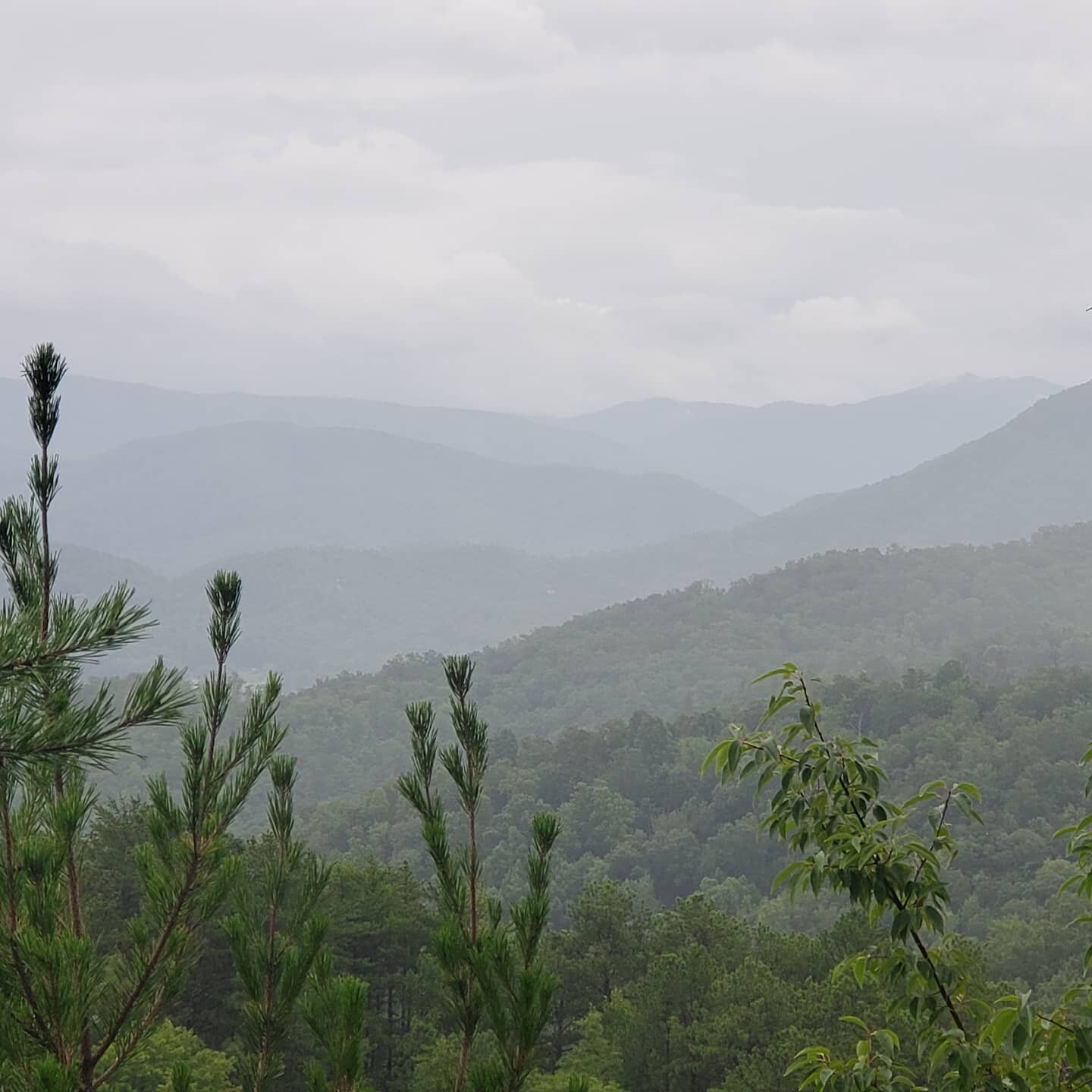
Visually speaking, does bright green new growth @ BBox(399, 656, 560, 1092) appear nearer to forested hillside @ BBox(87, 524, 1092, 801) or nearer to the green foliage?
the green foliage

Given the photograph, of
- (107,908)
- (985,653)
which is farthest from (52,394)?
(985,653)

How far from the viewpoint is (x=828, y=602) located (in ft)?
314

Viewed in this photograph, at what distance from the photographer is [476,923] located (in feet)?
10.7

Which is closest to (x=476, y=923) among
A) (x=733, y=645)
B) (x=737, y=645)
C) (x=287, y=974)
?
(x=287, y=974)

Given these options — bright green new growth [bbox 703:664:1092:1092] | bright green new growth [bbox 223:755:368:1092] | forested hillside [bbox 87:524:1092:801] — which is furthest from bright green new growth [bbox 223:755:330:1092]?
forested hillside [bbox 87:524:1092:801]

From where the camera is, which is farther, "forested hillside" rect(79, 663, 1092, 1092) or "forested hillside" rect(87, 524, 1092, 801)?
"forested hillside" rect(87, 524, 1092, 801)

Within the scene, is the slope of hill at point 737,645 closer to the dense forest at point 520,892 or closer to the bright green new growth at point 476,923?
the dense forest at point 520,892

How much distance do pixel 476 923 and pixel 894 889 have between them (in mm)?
1202

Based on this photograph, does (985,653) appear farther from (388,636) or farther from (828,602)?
(388,636)

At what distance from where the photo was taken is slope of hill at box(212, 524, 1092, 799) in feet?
238

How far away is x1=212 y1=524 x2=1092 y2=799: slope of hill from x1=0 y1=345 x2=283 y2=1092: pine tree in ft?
202

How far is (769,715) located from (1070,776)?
4063cm

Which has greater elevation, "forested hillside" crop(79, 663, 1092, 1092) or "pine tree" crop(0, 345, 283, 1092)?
"pine tree" crop(0, 345, 283, 1092)

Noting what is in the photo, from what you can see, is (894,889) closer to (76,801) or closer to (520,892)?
(76,801)
